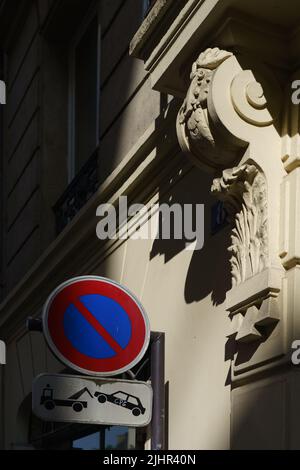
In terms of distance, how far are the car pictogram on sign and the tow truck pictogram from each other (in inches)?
4.0

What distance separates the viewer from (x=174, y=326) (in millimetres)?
7324

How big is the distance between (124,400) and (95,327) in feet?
1.54

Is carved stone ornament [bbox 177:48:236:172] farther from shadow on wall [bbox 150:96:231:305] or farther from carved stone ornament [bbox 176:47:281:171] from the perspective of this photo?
shadow on wall [bbox 150:96:231:305]

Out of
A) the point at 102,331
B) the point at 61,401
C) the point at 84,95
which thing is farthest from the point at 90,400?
the point at 84,95

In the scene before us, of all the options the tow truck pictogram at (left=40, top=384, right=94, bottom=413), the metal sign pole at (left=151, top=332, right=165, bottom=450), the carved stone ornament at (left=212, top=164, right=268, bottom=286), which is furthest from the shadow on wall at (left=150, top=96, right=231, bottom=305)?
the tow truck pictogram at (left=40, top=384, right=94, bottom=413)

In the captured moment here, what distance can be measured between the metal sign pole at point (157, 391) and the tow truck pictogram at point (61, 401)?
0.46m

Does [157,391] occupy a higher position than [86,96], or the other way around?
[86,96]

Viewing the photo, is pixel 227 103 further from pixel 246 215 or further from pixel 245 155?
pixel 246 215

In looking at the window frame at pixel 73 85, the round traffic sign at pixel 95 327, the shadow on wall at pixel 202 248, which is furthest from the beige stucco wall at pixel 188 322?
the window frame at pixel 73 85

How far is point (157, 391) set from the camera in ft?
20.0

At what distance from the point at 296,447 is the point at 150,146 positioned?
313 centimetres

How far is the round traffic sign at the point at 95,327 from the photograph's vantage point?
5.96 m

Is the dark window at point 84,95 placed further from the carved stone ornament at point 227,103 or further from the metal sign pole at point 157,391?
the metal sign pole at point 157,391
